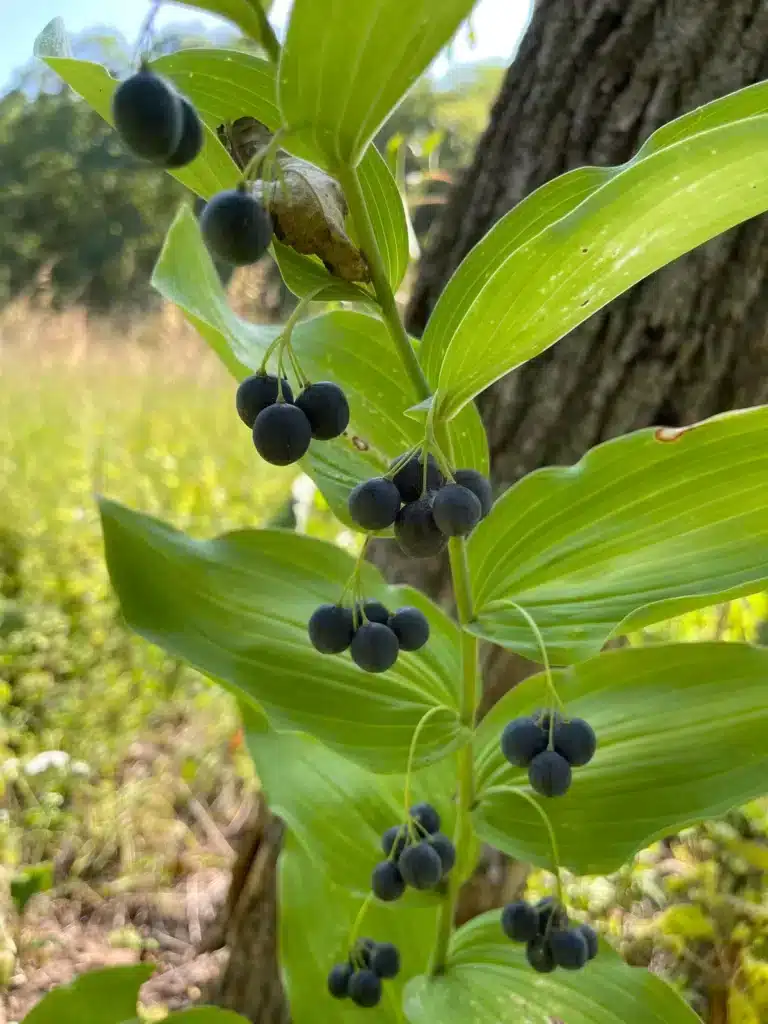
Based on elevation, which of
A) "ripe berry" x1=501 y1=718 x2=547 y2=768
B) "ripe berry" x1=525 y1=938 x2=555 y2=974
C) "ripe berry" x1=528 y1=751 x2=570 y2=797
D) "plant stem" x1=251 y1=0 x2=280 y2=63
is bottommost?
"ripe berry" x1=525 y1=938 x2=555 y2=974

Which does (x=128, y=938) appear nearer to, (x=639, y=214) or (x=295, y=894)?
(x=295, y=894)

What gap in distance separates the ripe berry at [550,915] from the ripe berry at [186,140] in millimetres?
572

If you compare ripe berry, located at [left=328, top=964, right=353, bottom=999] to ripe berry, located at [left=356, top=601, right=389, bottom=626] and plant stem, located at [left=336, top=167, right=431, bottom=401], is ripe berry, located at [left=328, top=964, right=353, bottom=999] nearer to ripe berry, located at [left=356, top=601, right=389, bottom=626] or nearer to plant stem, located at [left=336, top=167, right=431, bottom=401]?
ripe berry, located at [left=356, top=601, right=389, bottom=626]

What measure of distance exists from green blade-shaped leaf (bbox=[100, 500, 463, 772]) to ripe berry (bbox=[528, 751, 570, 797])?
10 centimetres

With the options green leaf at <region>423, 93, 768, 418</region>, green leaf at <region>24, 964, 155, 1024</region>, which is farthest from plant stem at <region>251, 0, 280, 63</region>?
green leaf at <region>24, 964, 155, 1024</region>

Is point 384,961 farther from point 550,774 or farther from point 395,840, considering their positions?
point 550,774

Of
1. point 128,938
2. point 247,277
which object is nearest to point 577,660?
point 128,938

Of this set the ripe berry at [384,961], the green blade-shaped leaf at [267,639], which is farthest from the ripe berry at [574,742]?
the ripe berry at [384,961]

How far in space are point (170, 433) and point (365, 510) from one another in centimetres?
299

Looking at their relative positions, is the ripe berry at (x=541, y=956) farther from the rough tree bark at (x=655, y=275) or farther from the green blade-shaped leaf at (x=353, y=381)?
the rough tree bark at (x=655, y=275)

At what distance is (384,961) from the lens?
684 mm

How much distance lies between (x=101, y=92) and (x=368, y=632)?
0.37 metres

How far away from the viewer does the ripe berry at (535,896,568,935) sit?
0.58 metres

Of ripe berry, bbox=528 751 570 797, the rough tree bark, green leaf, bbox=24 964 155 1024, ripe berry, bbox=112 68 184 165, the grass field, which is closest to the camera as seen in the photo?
ripe berry, bbox=112 68 184 165
